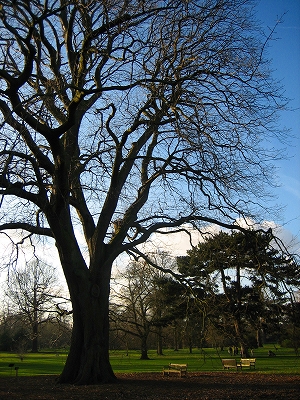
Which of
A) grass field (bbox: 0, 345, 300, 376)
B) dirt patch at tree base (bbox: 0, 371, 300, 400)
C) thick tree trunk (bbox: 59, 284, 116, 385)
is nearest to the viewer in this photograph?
dirt patch at tree base (bbox: 0, 371, 300, 400)

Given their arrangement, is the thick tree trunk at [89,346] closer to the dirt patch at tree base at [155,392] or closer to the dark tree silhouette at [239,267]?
the dirt patch at tree base at [155,392]

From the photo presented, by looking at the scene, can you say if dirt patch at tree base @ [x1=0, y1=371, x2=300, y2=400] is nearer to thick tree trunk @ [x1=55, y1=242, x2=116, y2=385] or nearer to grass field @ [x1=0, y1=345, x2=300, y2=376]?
thick tree trunk @ [x1=55, y1=242, x2=116, y2=385]

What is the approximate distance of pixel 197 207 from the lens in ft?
40.0

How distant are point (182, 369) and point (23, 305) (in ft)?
20.1

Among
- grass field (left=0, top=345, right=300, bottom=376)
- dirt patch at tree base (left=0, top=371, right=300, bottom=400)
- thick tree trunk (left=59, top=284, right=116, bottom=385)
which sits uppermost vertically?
thick tree trunk (left=59, top=284, right=116, bottom=385)

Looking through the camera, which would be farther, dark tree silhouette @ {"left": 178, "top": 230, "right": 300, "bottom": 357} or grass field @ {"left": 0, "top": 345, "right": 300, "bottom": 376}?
grass field @ {"left": 0, "top": 345, "right": 300, "bottom": 376}

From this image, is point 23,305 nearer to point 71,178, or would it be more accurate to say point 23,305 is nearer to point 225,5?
point 71,178

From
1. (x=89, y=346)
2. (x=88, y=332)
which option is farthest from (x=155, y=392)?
(x=88, y=332)

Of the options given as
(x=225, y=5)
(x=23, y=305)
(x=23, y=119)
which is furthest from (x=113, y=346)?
(x=225, y=5)

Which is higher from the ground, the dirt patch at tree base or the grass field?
the dirt patch at tree base

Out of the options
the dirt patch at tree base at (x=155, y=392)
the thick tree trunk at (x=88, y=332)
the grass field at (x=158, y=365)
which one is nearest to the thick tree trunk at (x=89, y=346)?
the thick tree trunk at (x=88, y=332)

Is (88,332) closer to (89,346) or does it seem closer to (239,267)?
(89,346)

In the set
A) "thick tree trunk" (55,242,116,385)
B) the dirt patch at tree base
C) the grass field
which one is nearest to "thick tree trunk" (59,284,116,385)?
"thick tree trunk" (55,242,116,385)

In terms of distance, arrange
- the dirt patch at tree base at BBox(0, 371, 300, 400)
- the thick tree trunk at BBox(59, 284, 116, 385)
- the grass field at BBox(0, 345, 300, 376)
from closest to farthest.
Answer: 1. the dirt patch at tree base at BBox(0, 371, 300, 400)
2. the thick tree trunk at BBox(59, 284, 116, 385)
3. the grass field at BBox(0, 345, 300, 376)
